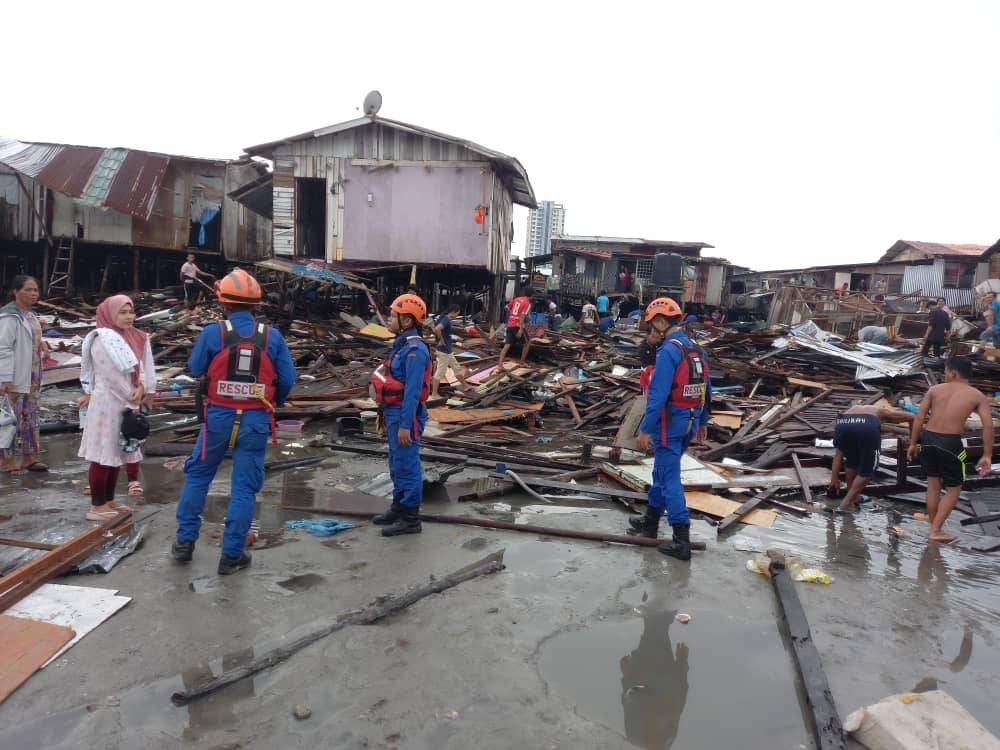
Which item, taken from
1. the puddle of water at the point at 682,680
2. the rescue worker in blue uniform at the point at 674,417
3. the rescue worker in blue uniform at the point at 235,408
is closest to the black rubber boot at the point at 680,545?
the rescue worker in blue uniform at the point at 674,417

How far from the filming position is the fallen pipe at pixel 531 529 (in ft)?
16.6

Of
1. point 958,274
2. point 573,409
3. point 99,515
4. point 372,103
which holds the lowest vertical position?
point 99,515

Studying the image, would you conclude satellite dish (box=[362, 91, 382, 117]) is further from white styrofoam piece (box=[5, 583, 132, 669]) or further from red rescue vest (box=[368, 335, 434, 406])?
white styrofoam piece (box=[5, 583, 132, 669])

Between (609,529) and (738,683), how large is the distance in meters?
2.26

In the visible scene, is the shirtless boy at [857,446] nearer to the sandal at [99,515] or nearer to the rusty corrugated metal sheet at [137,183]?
the sandal at [99,515]

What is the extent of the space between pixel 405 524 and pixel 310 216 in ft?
52.6

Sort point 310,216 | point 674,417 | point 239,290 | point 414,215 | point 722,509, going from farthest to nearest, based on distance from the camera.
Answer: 1. point 310,216
2. point 414,215
3. point 722,509
4. point 674,417
5. point 239,290

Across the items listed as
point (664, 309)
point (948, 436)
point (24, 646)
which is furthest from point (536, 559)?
point (948, 436)

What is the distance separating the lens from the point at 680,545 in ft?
16.0

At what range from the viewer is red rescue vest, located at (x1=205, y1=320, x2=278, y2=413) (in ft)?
13.6

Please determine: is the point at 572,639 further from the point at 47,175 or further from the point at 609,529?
the point at 47,175

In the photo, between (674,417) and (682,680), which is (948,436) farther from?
(682,680)

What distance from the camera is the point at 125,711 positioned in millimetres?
2818

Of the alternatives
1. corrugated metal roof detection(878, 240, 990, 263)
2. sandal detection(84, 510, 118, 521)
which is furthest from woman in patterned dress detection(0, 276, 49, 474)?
corrugated metal roof detection(878, 240, 990, 263)
